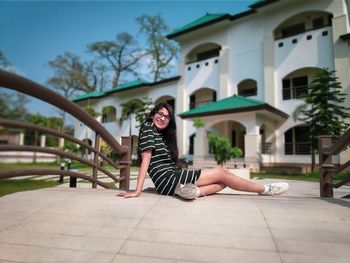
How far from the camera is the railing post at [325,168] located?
3240mm

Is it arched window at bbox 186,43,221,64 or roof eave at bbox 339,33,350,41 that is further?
arched window at bbox 186,43,221,64

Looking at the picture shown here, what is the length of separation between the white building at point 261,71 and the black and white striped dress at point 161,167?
977 cm

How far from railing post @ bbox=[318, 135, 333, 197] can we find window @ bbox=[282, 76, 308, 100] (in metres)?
11.6

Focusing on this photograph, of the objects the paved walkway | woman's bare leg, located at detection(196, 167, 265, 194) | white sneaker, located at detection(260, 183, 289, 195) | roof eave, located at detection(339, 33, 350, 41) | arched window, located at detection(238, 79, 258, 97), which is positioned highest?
roof eave, located at detection(339, 33, 350, 41)

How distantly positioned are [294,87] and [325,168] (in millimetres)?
12287

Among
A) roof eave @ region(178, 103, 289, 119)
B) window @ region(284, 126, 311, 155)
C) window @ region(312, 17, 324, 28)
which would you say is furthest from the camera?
window @ region(312, 17, 324, 28)

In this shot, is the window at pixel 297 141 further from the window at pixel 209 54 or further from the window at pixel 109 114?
the window at pixel 109 114

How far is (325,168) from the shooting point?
130 inches

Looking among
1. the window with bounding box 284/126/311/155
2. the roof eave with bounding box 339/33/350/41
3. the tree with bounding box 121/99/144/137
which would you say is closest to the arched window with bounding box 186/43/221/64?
the tree with bounding box 121/99/144/137

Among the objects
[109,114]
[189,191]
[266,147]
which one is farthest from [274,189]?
[109,114]

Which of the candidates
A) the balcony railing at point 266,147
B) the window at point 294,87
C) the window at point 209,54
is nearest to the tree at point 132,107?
the window at point 209,54

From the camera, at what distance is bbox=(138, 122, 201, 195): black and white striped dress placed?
2502mm

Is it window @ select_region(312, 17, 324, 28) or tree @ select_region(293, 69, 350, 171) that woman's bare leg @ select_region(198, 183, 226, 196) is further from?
window @ select_region(312, 17, 324, 28)

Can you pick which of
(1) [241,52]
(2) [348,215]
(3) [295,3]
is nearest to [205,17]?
(1) [241,52]
